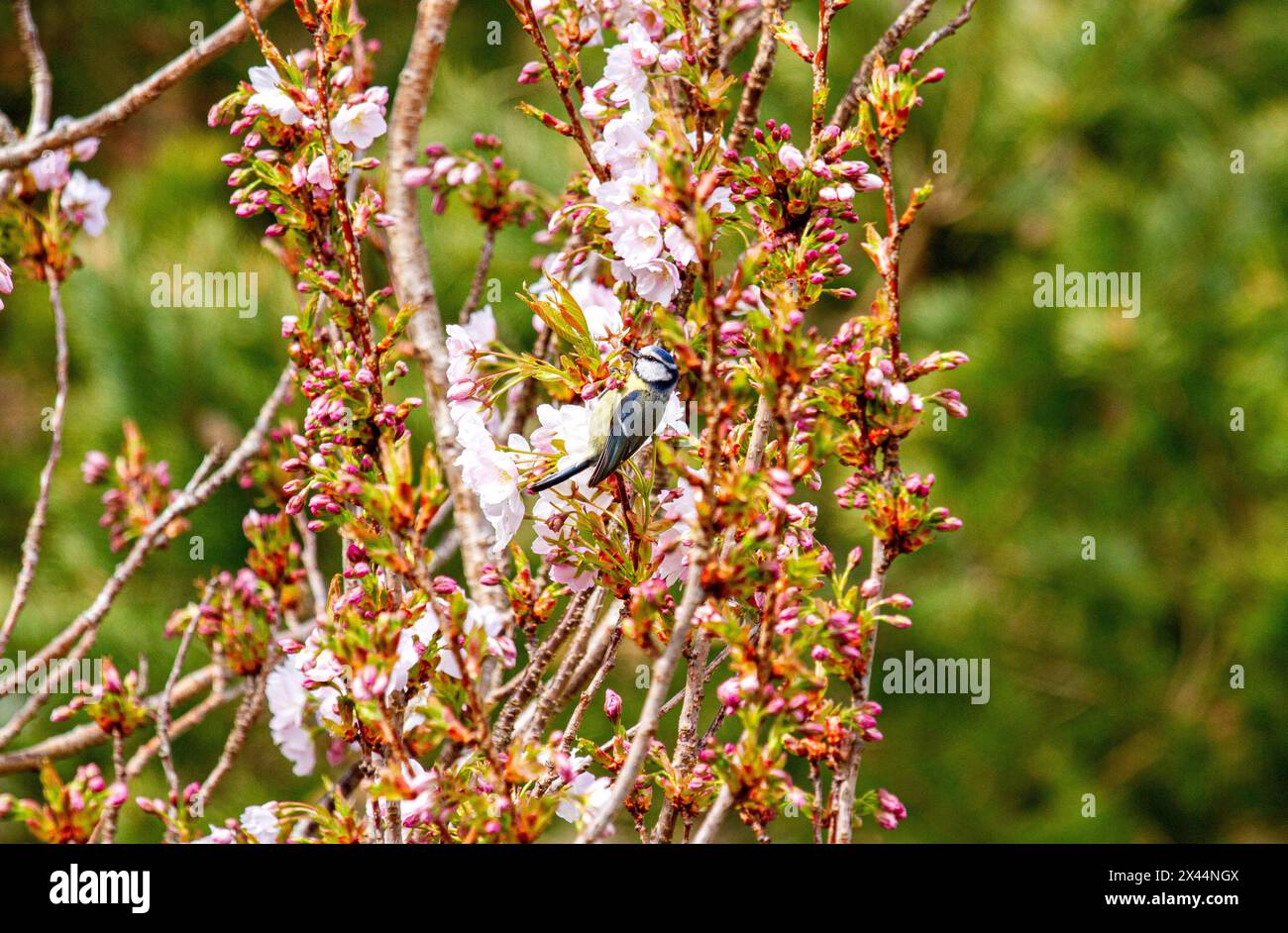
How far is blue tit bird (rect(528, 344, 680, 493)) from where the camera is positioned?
709mm

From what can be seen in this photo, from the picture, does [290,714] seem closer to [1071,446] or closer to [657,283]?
[657,283]

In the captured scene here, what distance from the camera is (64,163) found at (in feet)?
3.76

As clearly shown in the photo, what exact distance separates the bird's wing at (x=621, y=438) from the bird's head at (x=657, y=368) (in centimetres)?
2

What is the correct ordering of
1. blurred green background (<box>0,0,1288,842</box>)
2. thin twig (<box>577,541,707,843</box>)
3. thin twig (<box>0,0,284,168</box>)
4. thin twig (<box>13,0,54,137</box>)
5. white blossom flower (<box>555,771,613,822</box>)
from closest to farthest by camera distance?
thin twig (<box>577,541,707,843</box>), white blossom flower (<box>555,771,613,822</box>), thin twig (<box>0,0,284,168</box>), thin twig (<box>13,0,54,137</box>), blurred green background (<box>0,0,1288,842</box>)

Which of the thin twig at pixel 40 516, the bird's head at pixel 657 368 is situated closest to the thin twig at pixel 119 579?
the thin twig at pixel 40 516

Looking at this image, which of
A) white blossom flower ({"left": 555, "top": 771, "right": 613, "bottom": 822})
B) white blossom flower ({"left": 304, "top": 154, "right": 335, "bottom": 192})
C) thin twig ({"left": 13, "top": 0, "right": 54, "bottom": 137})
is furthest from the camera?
thin twig ({"left": 13, "top": 0, "right": 54, "bottom": 137})

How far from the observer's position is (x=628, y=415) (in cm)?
71

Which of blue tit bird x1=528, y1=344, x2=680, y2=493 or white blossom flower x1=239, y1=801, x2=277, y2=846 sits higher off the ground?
blue tit bird x1=528, y1=344, x2=680, y2=493

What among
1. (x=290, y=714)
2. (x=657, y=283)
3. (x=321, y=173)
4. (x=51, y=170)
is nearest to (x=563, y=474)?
(x=657, y=283)

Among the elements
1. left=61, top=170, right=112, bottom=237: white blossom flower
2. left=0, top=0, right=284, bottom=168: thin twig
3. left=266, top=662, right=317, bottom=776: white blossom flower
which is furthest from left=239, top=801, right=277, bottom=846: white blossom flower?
left=61, top=170, right=112, bottom=237: white blossom flower

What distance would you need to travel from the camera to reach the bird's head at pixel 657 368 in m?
0.74

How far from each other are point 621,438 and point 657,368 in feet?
0.19

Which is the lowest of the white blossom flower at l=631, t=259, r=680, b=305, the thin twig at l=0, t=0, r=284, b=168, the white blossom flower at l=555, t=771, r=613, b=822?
the white blossom flower at l=555, t=771, r=613, b=822

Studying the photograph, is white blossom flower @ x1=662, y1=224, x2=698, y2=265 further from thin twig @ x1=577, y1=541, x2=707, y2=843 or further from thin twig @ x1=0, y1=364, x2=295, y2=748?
thin twig @ x1=0, y1=364, x2=295, y2=748
